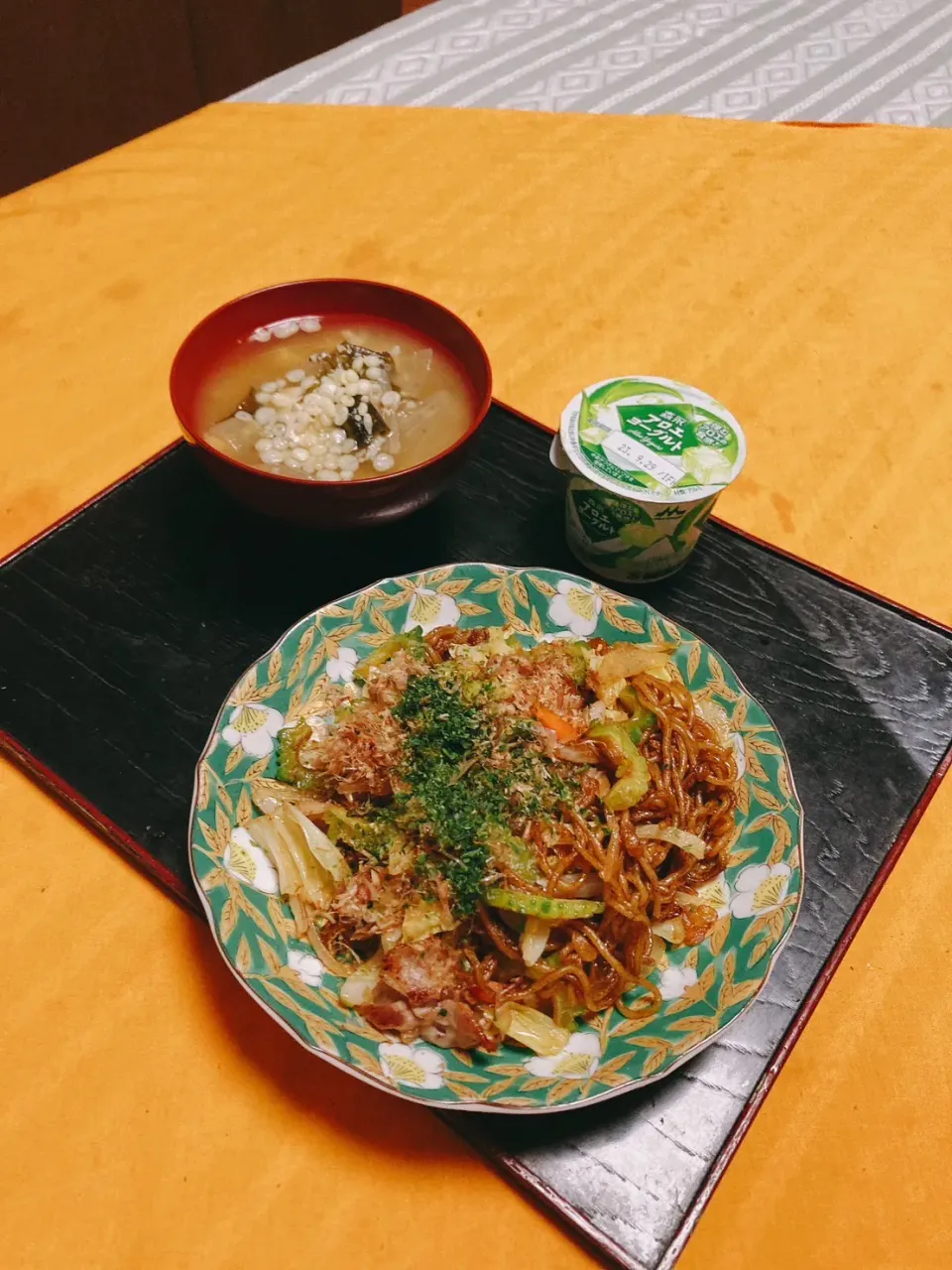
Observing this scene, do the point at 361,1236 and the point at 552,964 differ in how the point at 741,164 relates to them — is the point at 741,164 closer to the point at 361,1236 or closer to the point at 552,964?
the point at 552,964

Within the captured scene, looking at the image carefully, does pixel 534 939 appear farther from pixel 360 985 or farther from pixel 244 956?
pixel 244 956

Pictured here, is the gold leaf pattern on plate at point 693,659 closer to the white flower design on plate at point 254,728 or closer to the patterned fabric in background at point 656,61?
the white flower design on plate at point 254,728

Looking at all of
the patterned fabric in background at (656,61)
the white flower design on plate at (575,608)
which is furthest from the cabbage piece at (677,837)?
the patterned fabric in background at (656,61)

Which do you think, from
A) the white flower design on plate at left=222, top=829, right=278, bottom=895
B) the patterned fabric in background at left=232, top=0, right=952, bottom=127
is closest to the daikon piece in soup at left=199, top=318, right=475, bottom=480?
the white flower design on plate at left=222, top=829, right=278, bottom=895

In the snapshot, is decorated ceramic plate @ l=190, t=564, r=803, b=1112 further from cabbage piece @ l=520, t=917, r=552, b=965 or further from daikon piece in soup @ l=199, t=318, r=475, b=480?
daikon piece in soup @ l=199, t=318, r=475, b=480

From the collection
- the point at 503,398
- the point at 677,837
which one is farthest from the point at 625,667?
the point at 503,398

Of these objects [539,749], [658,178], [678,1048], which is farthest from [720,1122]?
[658,178]
